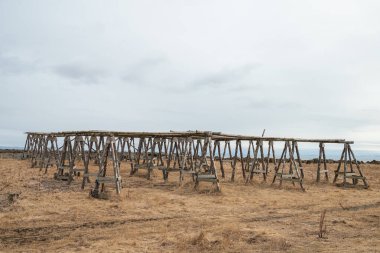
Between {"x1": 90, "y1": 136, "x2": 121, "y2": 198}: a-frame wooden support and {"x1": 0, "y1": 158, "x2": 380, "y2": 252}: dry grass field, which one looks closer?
{"x1": 0, "y1": 158, "x2": 380, "y2": 252}: dry grass field

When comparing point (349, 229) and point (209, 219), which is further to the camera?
point (209, 219)

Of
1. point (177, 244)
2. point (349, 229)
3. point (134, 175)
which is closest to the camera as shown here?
point (177, 244)

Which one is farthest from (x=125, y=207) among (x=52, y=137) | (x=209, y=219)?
(x=52, y=137)

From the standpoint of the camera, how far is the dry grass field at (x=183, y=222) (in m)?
7.76

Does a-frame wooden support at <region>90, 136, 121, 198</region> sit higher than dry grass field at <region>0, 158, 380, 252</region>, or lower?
higher

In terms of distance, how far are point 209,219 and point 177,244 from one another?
2726mm

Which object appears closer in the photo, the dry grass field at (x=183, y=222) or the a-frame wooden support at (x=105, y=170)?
the dry grass field at (x=183, y=222)

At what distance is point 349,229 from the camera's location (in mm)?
9359

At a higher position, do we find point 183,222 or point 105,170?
point 105,170

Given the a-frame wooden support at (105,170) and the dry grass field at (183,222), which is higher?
the a-frame wooden support at (105,170)

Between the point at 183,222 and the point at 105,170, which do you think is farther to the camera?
the point at 105,170

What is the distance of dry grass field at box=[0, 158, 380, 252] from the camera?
25.5 feet

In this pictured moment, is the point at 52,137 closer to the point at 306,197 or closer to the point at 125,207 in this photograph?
the point at 125,207

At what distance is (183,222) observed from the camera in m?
10.0
